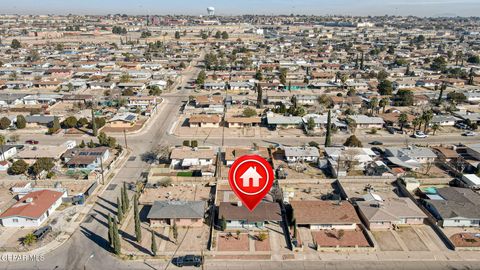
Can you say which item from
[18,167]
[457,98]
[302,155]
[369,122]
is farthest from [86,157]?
[457,98]

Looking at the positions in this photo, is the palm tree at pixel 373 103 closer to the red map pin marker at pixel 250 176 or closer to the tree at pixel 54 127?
the red map pin marker at pixel 250 176

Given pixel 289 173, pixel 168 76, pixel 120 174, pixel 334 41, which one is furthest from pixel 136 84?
pixel 334 41

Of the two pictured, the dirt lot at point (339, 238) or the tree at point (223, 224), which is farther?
the tree at point (223, 224)

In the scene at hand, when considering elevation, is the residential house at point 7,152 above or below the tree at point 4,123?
below

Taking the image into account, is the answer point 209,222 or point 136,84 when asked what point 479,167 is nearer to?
point 209,222

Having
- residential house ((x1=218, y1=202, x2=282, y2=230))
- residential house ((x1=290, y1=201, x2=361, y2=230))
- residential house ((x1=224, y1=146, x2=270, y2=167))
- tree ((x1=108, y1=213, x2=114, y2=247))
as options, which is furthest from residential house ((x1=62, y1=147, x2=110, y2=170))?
residential house ((x1=290, y1=201, x2=361, y2=230))

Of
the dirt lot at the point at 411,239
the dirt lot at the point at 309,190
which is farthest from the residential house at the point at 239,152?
the dirt lot at the point at 411,239

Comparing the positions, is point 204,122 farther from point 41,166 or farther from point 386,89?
point 386,89
